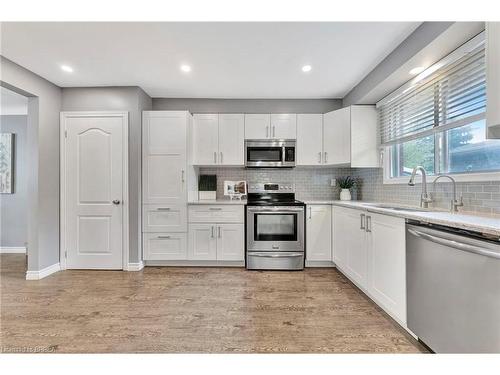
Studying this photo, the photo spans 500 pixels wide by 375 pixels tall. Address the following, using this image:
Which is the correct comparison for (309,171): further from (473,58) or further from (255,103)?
(473,58)

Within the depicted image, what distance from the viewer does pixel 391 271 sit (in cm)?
210

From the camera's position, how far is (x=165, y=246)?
142 inches

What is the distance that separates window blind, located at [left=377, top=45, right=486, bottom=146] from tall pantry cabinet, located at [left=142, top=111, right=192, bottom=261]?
105 inches

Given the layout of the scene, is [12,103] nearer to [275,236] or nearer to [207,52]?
[207,52]

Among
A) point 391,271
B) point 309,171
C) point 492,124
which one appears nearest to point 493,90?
point 492,124

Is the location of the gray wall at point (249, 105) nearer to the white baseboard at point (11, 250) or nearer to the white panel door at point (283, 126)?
the white panel door at point (283, 126)

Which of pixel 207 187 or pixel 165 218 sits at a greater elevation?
pixel 207 187

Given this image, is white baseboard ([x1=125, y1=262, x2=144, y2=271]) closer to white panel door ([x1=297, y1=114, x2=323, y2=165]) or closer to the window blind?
white panel door ([x1=297, y1=114, x2=323, y2=165])

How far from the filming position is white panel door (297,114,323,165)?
392 cm

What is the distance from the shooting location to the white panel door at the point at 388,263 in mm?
1959

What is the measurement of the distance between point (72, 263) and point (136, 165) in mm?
1559

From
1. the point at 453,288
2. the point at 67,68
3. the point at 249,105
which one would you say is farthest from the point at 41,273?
the point at 453,288

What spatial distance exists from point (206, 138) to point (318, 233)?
210cm

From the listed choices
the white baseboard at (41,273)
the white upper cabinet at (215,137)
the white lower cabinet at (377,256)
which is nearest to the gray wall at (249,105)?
the white upper cabinet at (215,137)
